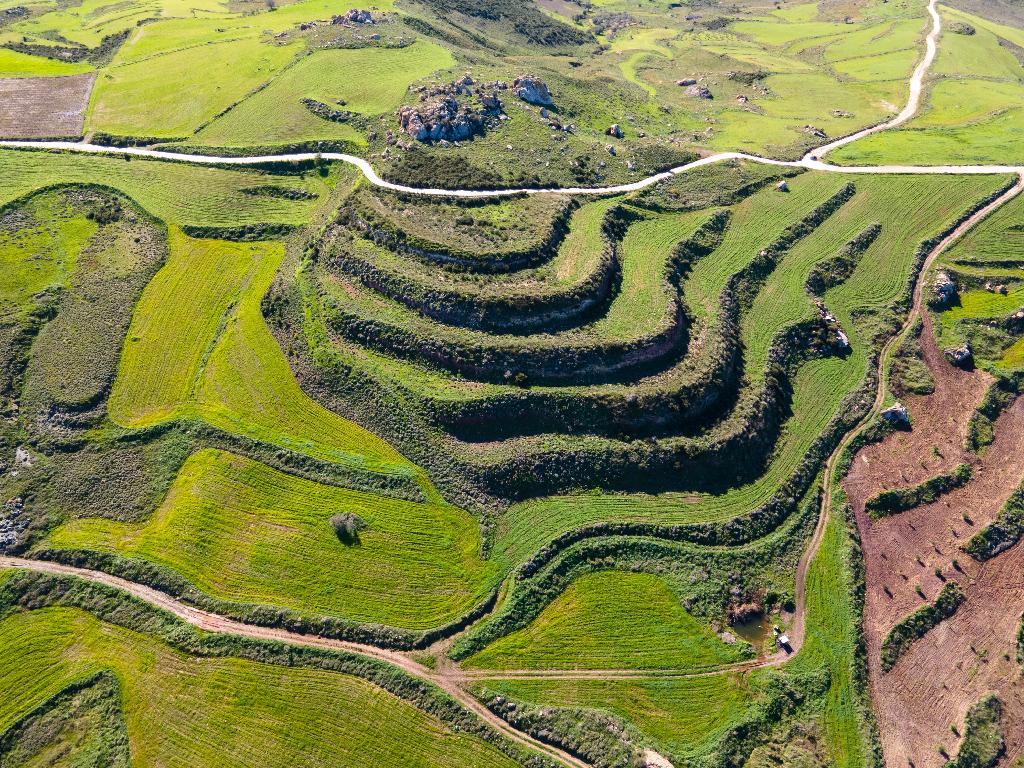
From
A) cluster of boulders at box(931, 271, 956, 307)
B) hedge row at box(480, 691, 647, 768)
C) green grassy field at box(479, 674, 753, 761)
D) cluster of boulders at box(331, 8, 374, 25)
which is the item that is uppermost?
cluster of boulders at box(331, 8, 374, 25)

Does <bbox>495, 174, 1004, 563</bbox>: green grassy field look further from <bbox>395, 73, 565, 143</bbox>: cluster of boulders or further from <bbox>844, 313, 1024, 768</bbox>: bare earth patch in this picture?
<bbox>395, 73, 565, 143</bbox>: cluster of boulders

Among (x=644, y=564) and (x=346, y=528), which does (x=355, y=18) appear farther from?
(x=644, y=564)

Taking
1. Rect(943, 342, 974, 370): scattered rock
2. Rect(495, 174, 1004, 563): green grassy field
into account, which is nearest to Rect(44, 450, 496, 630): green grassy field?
Rect(495, 174, 1004, 563): green grassy field

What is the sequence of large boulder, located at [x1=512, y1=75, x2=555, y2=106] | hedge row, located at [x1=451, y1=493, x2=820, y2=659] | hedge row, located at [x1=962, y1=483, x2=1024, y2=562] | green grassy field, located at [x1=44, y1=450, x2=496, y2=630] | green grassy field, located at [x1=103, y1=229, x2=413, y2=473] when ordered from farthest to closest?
large boulder, located at [x1=512, y1=75, x2=555, y2=106] → green grassy field, located at [x1=103, y1=229, x2=413, y2=473] → hedge row, located at [x1=962, y1=483, x2=1024, y2=562] → hedge row, located at [x1=451, y1=493, x2=820, y2=659] → green grassy field, located at [x1=44, y1=450, x2=496, y2=630]

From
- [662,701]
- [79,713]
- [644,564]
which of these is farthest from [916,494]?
[79,713]

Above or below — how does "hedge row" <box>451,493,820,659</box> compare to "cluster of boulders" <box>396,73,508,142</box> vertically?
below

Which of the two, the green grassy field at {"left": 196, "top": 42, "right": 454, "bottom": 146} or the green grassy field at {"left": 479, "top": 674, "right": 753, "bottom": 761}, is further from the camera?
the green grassy field at {"left": 196, "top": 42, "right": 454, "bottom": 146}
